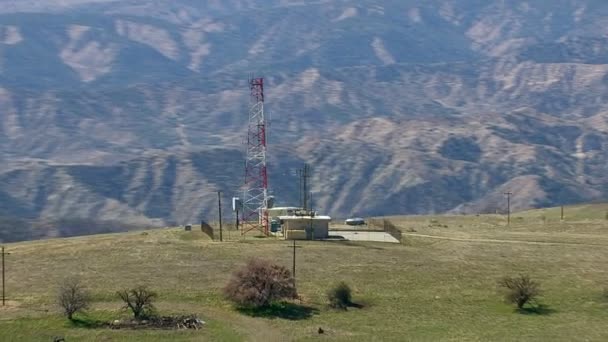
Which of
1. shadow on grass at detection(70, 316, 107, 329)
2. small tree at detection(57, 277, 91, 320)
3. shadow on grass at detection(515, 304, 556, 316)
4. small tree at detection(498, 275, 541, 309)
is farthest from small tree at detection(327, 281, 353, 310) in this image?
small tree at detection(57, 277, 91, 320)

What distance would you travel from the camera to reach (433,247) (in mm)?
125938

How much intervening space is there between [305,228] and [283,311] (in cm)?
3789

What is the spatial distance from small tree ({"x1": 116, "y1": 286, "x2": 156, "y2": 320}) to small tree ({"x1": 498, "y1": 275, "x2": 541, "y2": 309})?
3161 centimetres

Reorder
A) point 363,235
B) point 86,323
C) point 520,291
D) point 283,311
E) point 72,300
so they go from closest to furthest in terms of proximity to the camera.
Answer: point 86,323, point 72,300, point 283,311, point 520,291, point 363,235

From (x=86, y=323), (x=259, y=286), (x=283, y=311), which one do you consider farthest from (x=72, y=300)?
(x=283, y=311)

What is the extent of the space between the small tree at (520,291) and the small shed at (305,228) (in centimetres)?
3451

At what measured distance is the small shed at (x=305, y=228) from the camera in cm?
12825

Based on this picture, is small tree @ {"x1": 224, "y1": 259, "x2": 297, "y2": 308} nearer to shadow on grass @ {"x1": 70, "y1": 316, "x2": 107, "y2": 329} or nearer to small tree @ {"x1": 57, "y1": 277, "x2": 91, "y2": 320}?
shadow on grass @ {"x1": 70, "y1": 316, "x2": 107, "y2": 329}

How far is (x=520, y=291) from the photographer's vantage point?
316 ft

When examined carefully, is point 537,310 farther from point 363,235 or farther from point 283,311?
point 363,235

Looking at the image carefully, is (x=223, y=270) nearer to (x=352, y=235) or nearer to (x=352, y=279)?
(x=352, y=279)

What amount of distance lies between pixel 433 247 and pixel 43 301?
49.9 metres

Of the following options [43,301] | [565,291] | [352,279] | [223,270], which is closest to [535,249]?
[565,291]

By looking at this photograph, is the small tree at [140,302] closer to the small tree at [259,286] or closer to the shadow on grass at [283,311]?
the small tree at [259,286]
